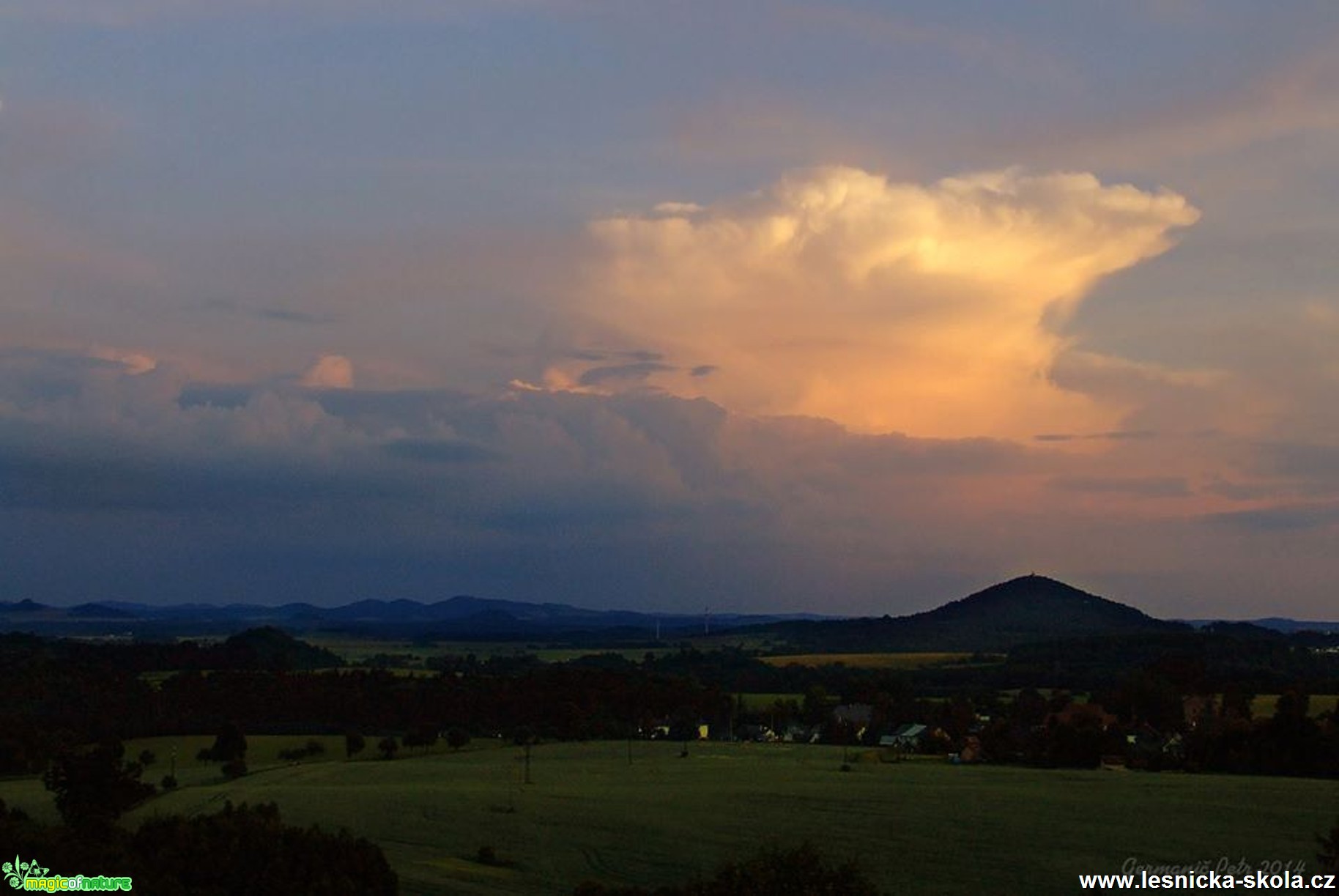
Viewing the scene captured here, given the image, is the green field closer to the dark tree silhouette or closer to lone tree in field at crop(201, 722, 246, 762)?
the dark tree silhouette

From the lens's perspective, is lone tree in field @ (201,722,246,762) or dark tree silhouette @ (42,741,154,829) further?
lone tree in field @ (201,722,246,762)

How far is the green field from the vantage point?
58281 millimetres

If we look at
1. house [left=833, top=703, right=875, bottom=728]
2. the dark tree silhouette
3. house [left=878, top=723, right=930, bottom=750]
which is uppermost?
the dark tree silhouette

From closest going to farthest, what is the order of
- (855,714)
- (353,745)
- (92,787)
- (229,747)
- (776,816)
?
(92,787) → (776,816) → (229,747) → (353,745) → (855,714)

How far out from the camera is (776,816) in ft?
246

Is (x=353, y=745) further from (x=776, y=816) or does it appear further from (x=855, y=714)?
(x=776, y=816)

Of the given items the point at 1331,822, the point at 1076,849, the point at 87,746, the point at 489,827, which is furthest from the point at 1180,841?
the point at 87,746

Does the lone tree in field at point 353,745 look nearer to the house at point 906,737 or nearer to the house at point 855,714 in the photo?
the house at point 906,737

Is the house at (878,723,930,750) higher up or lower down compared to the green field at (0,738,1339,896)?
lower down

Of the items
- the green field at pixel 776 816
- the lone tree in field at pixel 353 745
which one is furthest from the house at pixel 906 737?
the lone tree in field at pixel 353 745

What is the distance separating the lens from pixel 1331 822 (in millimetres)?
69625

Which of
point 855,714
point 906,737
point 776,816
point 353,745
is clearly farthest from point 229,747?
point 855,714

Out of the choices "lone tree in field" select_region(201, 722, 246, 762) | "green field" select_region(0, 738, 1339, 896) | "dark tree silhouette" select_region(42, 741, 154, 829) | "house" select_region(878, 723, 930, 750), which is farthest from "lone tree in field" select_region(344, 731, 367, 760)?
"house" select_region(878, 723, 930, 750)

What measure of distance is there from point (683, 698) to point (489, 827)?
295 feet
